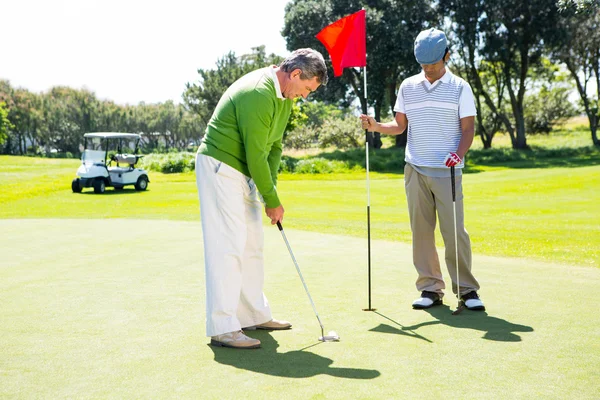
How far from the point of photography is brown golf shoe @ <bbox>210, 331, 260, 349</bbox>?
3914 millimetres

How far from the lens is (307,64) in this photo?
12.8 ft

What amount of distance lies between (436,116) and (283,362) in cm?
245

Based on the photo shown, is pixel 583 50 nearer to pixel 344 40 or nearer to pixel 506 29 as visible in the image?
pixel 506 29

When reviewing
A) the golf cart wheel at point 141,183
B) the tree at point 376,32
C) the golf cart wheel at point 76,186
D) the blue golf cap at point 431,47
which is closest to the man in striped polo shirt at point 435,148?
the blue golf cap at point 431,47

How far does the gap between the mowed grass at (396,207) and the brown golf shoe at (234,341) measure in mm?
4681

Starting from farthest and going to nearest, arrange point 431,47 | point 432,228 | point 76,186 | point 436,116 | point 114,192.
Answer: point 114,192, point 76,186, point 432,228, point 436,116, point 431,47

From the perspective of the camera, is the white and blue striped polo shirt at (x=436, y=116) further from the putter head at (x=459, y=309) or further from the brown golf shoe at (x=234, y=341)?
the brown golf shoe at (x=234, y=341)

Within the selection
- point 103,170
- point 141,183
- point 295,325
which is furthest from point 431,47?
point 141,183

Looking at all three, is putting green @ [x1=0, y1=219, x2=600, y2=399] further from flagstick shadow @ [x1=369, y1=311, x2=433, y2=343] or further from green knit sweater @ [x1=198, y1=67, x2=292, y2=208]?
green knit sweater @ [x1=198, y1=67, x2=292, y2=208]

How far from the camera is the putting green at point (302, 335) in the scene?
3.11 meters

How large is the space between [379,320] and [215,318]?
3.72ft

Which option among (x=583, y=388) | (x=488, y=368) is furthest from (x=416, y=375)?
(x=583, y=388)

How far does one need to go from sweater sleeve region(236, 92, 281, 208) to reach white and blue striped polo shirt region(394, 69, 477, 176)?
1.67 metres

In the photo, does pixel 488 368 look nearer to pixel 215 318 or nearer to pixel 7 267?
pixel 215 318
